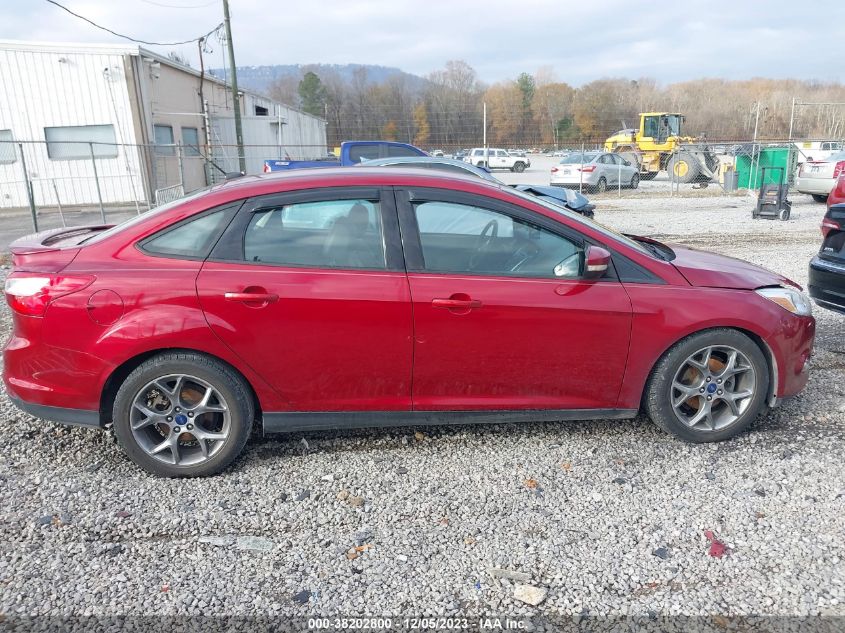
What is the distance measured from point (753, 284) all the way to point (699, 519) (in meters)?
1.49

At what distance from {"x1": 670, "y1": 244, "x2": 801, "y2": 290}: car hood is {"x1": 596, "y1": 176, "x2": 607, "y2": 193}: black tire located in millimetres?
19167

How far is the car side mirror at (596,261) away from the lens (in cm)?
329

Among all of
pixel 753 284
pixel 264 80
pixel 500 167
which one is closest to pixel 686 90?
pixel 500 167

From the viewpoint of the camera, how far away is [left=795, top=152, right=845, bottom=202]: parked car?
52.2 ft

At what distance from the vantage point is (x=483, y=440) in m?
3.78

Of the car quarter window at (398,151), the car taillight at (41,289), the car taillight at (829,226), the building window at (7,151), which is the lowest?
the car taillight at (829,226)

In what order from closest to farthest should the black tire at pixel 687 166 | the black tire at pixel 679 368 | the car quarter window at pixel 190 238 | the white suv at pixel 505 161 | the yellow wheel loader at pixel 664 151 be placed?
the car quarter window at pixel 190 238, the black tire at pixel 679 368, the yellow wheel loader at pixel 664 151, the black tire at pixel 687 166, the white suv at pixel 505 161

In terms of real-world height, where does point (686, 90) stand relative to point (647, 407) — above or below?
above

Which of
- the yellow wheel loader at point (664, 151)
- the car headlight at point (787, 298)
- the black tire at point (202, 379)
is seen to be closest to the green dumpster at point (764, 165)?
the yellow wheel loader at point (664, 151)

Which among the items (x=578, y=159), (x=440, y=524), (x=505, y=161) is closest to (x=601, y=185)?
(x=578, y=159)

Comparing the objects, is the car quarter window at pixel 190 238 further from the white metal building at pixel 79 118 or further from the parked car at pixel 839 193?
the white metal building at pixel 79 118

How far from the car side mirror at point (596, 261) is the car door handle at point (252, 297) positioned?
1.66 meters

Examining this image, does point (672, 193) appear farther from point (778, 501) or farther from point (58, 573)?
point (58, 573)

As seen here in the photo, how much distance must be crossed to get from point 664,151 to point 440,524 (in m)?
25.2
